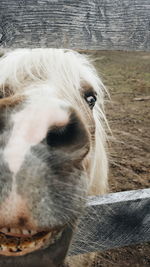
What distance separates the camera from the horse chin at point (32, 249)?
116 cm

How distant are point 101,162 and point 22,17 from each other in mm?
1262

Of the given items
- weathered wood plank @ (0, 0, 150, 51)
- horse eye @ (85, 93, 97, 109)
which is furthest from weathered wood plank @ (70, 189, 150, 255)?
weathered wood plank @ (0, 0, 150, 51)

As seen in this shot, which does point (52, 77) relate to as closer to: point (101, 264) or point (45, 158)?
point (45, 158)

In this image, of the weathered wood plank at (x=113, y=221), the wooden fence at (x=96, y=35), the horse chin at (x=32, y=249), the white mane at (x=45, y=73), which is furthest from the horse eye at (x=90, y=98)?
the horse chin at (x=32, y=249)

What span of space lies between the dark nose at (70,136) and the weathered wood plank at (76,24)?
0.39m

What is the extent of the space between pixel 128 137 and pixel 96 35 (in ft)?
10.5

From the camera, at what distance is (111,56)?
10.8 meters

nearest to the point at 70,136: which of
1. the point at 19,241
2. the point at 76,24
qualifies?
the point at 19,241

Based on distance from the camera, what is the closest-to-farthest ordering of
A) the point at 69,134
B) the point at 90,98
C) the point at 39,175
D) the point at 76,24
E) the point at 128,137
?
the point at 39,175, the point at 69,134, the point at 76,24, the point at 90,98, the point at 128,137

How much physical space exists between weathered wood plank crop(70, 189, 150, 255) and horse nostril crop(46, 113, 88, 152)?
1.40ft

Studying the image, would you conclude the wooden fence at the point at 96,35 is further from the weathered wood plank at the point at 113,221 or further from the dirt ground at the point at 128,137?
the dirt ground at the point at 128,137

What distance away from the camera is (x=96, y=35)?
149cm

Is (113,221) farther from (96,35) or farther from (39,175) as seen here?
(96,35)

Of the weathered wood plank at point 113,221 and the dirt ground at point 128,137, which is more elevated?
the weathered wood plank at point 113,221
